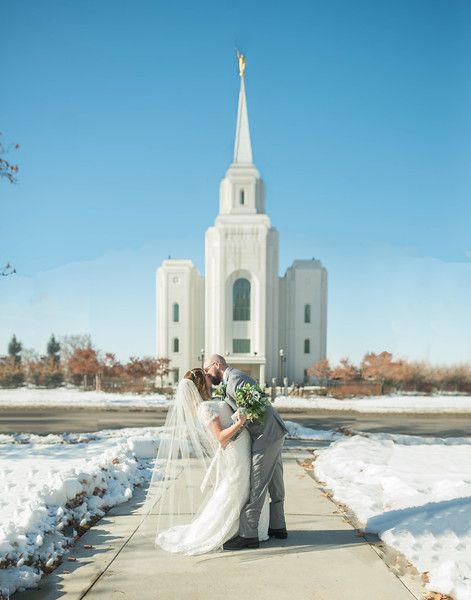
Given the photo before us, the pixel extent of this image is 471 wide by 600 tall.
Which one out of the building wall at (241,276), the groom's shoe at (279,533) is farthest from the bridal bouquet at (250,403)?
the building wall at (241,276)

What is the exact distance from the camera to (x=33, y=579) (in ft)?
14.6

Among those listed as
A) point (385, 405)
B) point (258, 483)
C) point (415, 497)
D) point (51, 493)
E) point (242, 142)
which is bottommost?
point (385, 405)

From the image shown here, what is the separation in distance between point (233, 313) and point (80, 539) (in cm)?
4178

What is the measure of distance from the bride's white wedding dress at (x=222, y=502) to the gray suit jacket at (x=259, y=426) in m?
0.06

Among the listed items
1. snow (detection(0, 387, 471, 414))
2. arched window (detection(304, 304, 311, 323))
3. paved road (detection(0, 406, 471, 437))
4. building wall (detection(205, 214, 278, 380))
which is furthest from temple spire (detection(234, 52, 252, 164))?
paved road (detection(0, 406, 471, 437))

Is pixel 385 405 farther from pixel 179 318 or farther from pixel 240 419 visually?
pixel 240 419

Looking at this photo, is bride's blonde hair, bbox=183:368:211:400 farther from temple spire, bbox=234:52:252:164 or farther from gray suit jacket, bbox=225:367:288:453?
temple spire, bbox=234:52:252:164

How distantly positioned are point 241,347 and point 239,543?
41.7 meters

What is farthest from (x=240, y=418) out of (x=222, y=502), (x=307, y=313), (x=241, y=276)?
(x=307, y=313)

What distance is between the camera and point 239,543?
16.9 feet

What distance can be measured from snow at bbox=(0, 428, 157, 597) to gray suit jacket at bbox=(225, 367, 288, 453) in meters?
2.11

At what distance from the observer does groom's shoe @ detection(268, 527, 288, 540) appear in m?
5.54

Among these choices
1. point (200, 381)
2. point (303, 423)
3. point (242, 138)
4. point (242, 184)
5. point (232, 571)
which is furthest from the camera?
point (242, 138)

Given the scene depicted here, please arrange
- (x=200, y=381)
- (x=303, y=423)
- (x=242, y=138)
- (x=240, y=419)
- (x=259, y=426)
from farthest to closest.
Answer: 1. (x=242, y=138)
2. (x=303, y=423)
3. (x=200, y=381)
4. (x=259, y=426)
5. (x=240, y=419)
